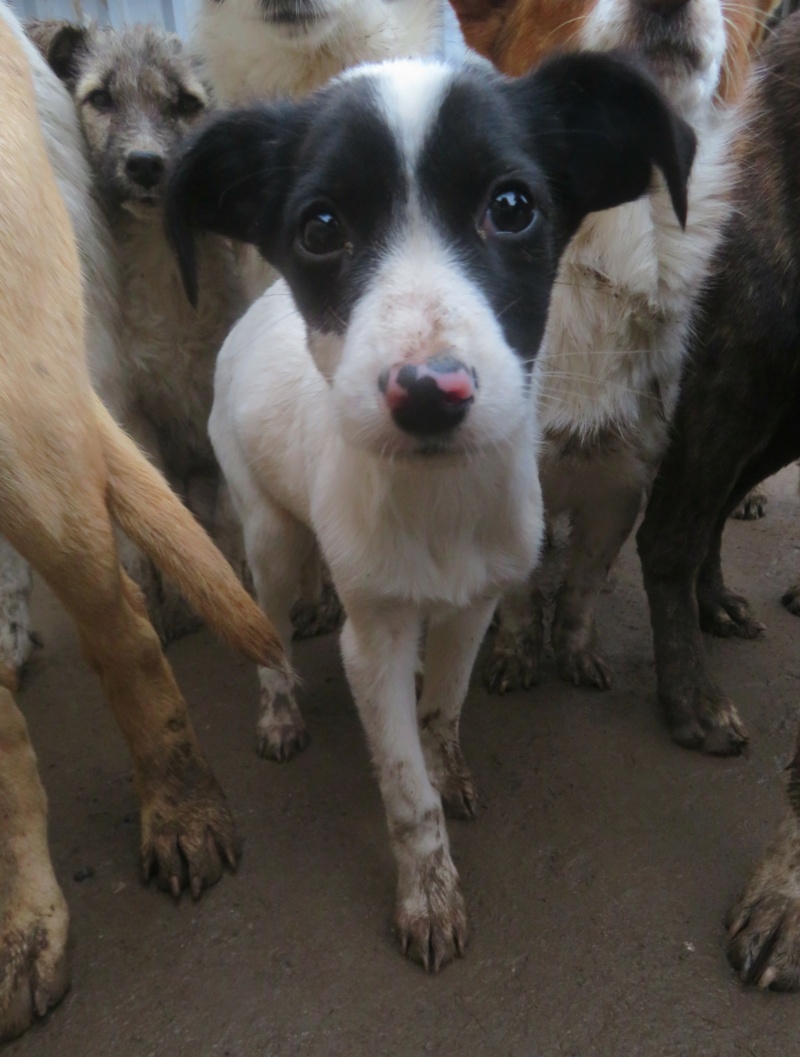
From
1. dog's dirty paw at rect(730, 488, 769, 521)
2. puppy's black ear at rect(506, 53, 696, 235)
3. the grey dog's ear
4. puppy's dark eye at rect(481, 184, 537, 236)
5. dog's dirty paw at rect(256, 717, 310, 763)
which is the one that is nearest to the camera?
puppy's dark eye at rect(481, 184, 537, 236)

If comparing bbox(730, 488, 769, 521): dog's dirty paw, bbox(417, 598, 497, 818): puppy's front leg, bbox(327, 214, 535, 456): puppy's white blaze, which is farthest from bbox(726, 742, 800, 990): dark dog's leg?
bbox(730, 488, 769, 521): dog's dirty paw

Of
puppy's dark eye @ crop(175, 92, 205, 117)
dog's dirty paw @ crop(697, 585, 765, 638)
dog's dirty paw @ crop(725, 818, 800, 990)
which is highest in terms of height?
puppy's dark eye @ crop(175, 92, 205, 117)

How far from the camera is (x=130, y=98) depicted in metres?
2.46

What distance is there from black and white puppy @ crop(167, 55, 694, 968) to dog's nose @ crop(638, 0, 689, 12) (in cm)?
50

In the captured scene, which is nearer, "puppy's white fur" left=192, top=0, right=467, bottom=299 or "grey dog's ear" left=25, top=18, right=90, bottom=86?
"puppy's white fur" left=192, top=0, right=467, bottom=299

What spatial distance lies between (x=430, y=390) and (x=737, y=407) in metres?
1.15

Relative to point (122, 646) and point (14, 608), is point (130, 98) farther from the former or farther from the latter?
point (122, 646)

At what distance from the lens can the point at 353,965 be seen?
157 cm

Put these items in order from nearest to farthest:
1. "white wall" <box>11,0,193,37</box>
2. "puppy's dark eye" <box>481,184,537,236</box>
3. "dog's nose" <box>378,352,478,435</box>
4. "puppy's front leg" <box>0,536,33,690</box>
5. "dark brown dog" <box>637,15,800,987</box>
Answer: "dog's nose" <box>378,352,478,435</box> < "puppy's dark eye" <box>481,184,537,236</box> < "dark brown dog" <box>637,15,800,987</box> < "puppy's front leg" <box>0,536,33,690</box> < "white wall" <box>11,0,193,37</box>

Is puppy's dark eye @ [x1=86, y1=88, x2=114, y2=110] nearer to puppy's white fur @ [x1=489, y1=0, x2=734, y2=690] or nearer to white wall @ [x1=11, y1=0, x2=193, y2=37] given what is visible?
white wall @ [x1=11, y1=0, x2=193, y2=37]

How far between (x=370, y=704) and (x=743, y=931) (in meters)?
0.80

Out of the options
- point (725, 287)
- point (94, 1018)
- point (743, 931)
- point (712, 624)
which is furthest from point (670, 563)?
point (94, 1018)

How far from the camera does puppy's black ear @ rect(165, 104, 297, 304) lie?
139cm

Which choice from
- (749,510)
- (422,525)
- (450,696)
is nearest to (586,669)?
(450,696)
